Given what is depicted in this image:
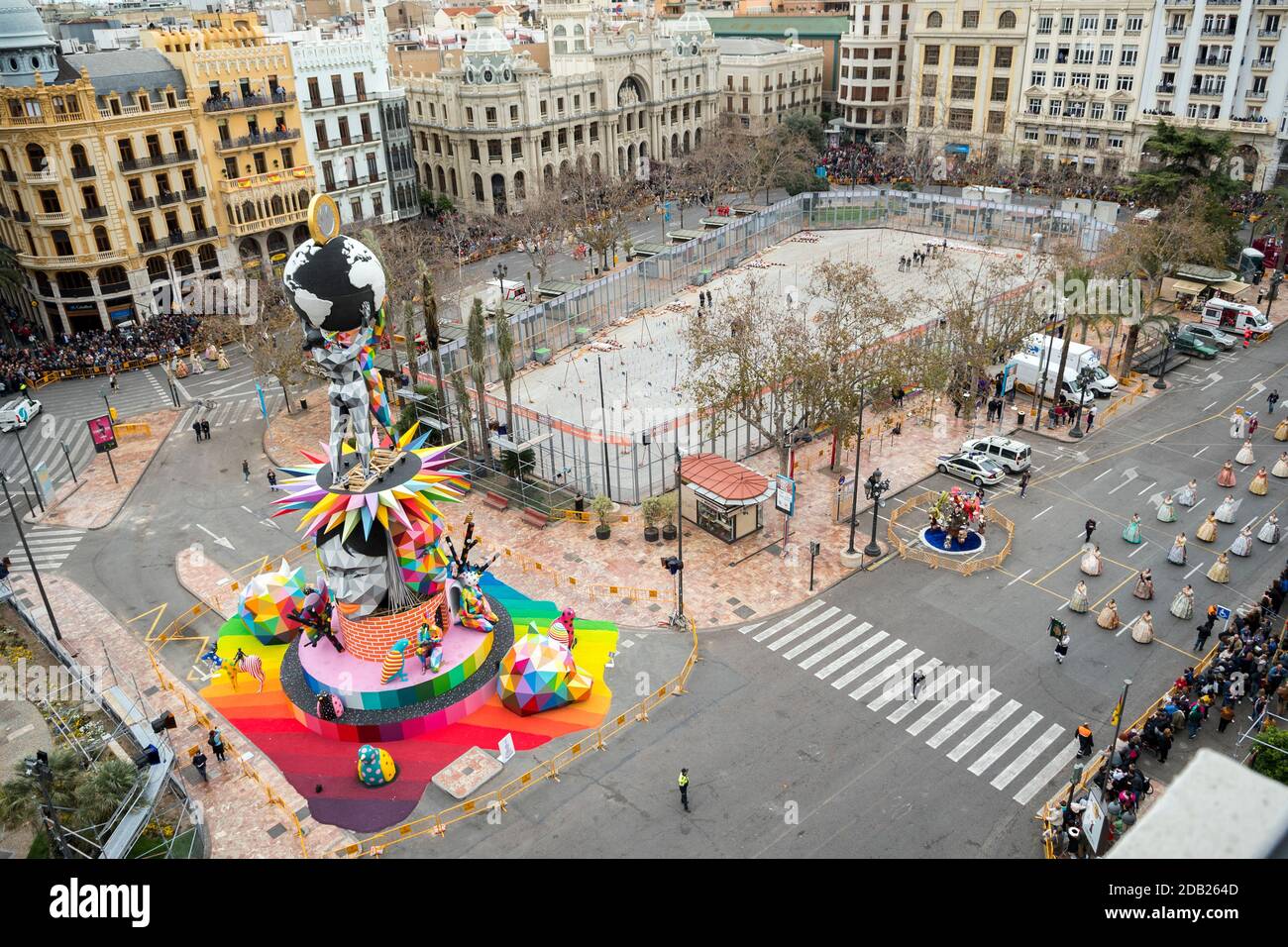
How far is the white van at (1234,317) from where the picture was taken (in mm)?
66312

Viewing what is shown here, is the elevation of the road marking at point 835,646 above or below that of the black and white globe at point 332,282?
below

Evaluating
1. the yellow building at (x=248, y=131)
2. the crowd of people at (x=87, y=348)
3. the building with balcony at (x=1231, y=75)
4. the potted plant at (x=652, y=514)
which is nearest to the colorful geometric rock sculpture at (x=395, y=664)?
the potted plant at (x=652, y=514)

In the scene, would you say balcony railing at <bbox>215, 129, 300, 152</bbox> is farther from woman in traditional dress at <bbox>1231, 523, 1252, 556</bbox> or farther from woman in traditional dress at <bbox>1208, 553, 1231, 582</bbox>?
woman in traditional dress at <bbox>1231, 523, 1252, 556</bbox>

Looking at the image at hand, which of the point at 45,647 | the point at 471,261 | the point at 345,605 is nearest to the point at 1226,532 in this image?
the point at 345,605

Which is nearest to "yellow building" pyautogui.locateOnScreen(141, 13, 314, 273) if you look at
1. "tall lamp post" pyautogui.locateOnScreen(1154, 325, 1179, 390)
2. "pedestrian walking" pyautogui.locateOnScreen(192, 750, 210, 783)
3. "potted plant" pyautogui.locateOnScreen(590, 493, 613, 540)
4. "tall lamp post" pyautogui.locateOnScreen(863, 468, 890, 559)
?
"potted plant" pyautogui.locateOnScreen(590, 493, 613, 540)

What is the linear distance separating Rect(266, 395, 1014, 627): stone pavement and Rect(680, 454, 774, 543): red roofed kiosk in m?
0.66

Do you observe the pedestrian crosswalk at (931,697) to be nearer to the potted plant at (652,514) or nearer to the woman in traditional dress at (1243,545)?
the potted plant at (652,514)

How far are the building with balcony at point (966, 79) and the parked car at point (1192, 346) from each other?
153ft

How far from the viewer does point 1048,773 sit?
32031mm

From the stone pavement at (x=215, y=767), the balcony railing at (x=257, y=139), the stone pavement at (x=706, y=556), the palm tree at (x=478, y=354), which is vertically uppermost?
the balcony railing at (x=257, y=139)

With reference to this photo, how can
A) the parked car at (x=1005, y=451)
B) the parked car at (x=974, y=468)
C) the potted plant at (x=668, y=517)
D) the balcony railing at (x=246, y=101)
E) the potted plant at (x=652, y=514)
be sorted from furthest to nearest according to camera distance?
the balcony railing at (x=246, y=101) < the parked car at (x=1005, y=451) < the parked car at (x=974, y=468) < the potted plant at (x=668, y=517) < the potted plant at (x=652, y=514)

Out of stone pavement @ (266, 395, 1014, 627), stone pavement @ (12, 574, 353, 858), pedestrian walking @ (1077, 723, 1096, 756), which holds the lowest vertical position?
stone pavement @ (12, 574, 353, 858)

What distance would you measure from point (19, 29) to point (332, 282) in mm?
56309

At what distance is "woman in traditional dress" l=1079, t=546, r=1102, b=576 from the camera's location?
4200cm
